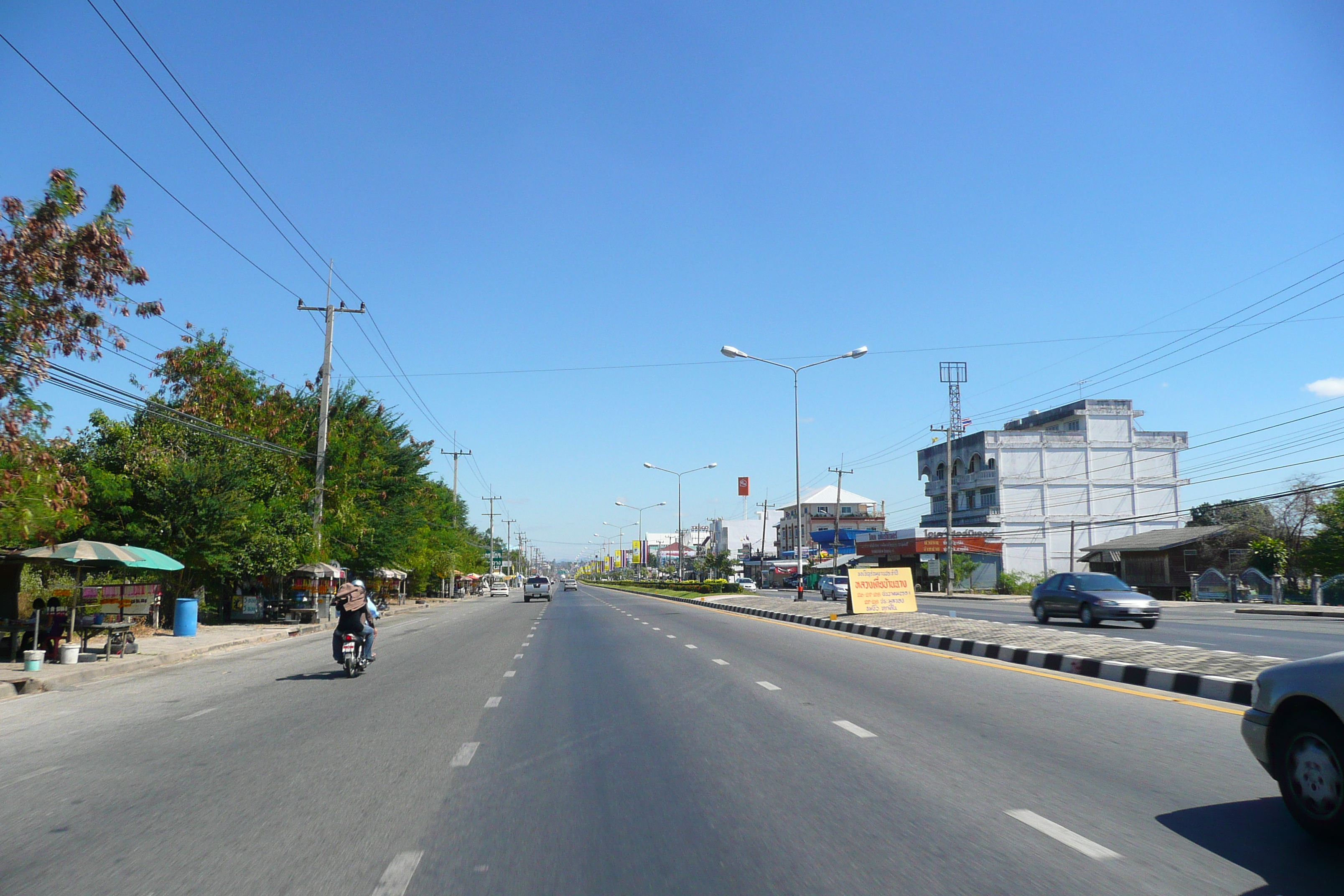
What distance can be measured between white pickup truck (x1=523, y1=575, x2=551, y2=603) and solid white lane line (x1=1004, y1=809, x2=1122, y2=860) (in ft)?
217

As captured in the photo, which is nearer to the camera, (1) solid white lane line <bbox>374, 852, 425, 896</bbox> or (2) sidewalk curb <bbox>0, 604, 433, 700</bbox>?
(1) solid white lane line <bbox>374, 852, 425, 896</bbox>

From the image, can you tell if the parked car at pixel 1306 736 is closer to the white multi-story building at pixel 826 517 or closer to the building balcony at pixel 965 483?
the building balcony at pixel 965 483

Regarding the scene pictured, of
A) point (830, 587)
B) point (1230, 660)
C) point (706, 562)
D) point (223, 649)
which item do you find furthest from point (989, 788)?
point (706, 562)

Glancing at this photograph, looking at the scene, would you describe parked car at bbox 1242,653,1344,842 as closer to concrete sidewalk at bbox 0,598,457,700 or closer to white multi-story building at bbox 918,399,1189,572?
concrete sidewalk at bbox 0,598,457,700

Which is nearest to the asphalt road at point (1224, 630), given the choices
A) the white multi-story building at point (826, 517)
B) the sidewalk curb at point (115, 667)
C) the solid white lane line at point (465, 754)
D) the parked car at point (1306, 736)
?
the parked car at point (1306, 736)

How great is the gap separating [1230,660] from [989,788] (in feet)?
31.7

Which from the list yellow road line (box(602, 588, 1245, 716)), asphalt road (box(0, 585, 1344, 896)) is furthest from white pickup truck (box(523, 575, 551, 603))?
asphalt road (box(0, 585, 1344, 896))

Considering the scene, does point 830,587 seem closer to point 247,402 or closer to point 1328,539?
point 1328,539

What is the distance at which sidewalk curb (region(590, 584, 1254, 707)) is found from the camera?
36.6ft

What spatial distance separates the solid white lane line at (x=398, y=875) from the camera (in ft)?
15.0

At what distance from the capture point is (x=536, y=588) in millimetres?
72812

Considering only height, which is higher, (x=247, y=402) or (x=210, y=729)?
(x=247, y=402)

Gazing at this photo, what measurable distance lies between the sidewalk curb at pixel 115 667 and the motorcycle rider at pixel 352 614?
4.45m

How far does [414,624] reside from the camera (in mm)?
35281
